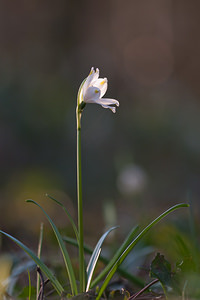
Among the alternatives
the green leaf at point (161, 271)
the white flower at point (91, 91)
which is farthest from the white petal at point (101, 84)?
the green leaf at point (161, 271)

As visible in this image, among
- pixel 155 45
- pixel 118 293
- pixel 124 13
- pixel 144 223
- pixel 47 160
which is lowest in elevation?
pixel 47 160

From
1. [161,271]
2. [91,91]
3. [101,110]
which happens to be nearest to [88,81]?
[91,91]

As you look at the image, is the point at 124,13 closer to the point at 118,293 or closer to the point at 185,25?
the point at 185,25

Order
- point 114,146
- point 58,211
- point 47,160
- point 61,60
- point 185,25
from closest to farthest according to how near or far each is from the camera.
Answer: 1. point 58,211
2. point 47,160
3. point 114,146
4. point 61,60
5. point 185,25

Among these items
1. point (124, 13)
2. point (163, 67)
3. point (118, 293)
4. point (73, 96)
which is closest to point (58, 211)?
point (118, 293)

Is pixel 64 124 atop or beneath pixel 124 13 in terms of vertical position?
beneath

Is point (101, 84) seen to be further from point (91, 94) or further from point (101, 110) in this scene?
point (101, 110)

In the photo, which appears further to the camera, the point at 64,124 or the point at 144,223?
the point at 64,124
